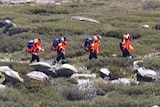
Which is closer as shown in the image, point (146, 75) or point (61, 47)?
point (146, 75)

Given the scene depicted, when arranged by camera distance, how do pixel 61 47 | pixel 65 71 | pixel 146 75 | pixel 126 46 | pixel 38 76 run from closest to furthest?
1. pixel 38 76
2. pixel 146 75
3. pixel 65 71
4. pixel 61 47
5. pixel 126 46

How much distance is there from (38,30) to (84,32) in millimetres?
3176

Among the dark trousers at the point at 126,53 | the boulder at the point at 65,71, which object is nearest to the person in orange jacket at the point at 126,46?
the dark trousers at the point at 126,53

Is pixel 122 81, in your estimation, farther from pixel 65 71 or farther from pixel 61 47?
pixel 61 47

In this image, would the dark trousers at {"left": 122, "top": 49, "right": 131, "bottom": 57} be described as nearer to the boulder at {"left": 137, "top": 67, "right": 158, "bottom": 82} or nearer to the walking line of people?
the walking line of people

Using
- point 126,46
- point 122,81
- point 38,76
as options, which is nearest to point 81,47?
point 126,46

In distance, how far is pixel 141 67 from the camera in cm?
2630

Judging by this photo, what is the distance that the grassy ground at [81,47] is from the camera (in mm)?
20531

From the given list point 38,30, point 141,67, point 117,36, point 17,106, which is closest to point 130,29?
point 117,36

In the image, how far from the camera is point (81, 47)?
35188mm

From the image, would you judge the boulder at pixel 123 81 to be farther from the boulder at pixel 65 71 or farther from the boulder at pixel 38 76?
the boulder at pixel 38 76

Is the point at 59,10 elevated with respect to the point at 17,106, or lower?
lower

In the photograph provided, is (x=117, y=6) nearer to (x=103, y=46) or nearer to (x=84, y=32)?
(x=84, y=32)

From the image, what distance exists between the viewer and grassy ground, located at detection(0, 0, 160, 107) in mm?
20531
